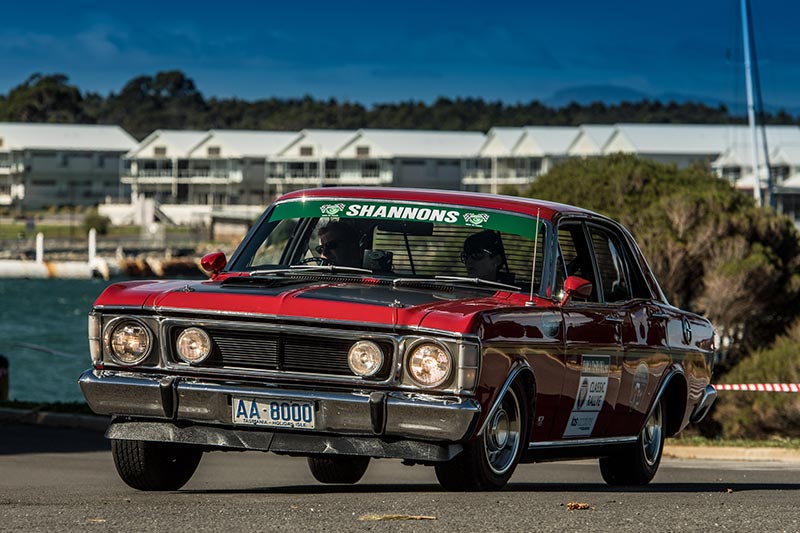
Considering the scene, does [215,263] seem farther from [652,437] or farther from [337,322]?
[652,437]

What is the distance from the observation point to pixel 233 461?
1362 centimetres

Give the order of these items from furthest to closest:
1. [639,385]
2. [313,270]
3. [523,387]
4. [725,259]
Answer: [725,259] < [639,385] < [313,270] < [523,387]

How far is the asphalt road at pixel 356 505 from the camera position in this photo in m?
6.96

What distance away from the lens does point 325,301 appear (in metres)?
7.95

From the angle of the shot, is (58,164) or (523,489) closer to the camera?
(523,489)

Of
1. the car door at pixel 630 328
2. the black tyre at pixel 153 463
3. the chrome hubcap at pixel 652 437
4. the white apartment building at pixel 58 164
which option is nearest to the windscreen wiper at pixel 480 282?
the car door at pixel 630 328

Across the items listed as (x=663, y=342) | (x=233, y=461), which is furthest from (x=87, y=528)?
(x=233, y=461)

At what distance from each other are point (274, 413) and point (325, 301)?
2.03ft

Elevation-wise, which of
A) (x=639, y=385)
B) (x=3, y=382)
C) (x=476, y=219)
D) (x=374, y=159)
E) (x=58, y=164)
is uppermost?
(x=374, y=159)

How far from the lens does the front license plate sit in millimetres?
7934

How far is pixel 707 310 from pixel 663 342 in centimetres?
2681

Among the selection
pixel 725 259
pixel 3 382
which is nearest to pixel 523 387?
pixel 3 382

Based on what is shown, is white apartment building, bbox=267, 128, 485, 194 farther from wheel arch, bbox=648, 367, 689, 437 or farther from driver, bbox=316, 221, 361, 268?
driver, bbox=316, 221, 361, 268

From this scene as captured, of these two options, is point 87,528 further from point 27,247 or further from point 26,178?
point 26,178
